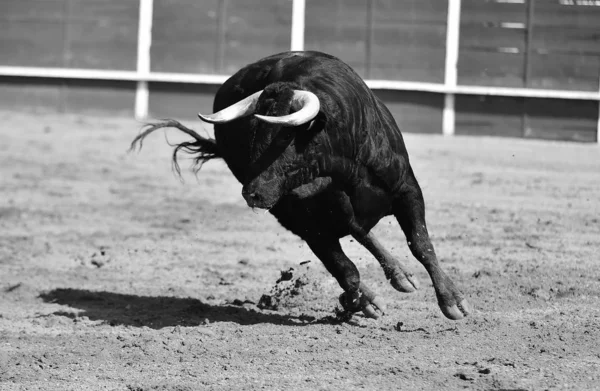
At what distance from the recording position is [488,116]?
424 inches

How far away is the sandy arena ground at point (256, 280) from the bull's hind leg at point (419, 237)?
0.13 metres

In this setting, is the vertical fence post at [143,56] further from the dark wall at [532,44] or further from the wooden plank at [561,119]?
the wooden plank at [561,119]

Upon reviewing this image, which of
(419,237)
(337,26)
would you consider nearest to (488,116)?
(337,26)

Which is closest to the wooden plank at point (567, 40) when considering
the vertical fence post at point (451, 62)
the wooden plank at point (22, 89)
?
the vertical fence post at point (451, 62)

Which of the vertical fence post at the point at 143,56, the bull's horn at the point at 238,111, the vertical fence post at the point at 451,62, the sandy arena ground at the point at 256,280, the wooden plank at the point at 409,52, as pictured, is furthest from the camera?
the vertical fence post at the point at 143,56

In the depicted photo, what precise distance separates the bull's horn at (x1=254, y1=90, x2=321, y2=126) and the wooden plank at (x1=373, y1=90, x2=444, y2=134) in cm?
703

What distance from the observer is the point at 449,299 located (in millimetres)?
4348

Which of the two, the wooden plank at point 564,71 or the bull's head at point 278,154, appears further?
the wooden plank at point 564,71

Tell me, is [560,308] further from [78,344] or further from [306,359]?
[78,344]

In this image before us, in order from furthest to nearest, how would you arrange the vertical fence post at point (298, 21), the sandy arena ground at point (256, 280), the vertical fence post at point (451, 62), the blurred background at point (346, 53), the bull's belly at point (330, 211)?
the vertical fence post at point (298, 21), the vertical fence post at point (451, 62), the blurred background at point (346, 53), the bull's belly at point (330, 211), the sandy arena ground at point (256, 280)

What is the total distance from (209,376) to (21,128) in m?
7.16

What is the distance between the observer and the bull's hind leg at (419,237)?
4.39 meters

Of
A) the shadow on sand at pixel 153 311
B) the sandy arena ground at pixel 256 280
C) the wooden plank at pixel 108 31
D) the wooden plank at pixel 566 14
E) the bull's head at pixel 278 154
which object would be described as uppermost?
the wooden plank at pixel 566 14

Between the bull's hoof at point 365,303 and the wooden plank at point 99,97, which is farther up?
the wooden plank at point 99,97
